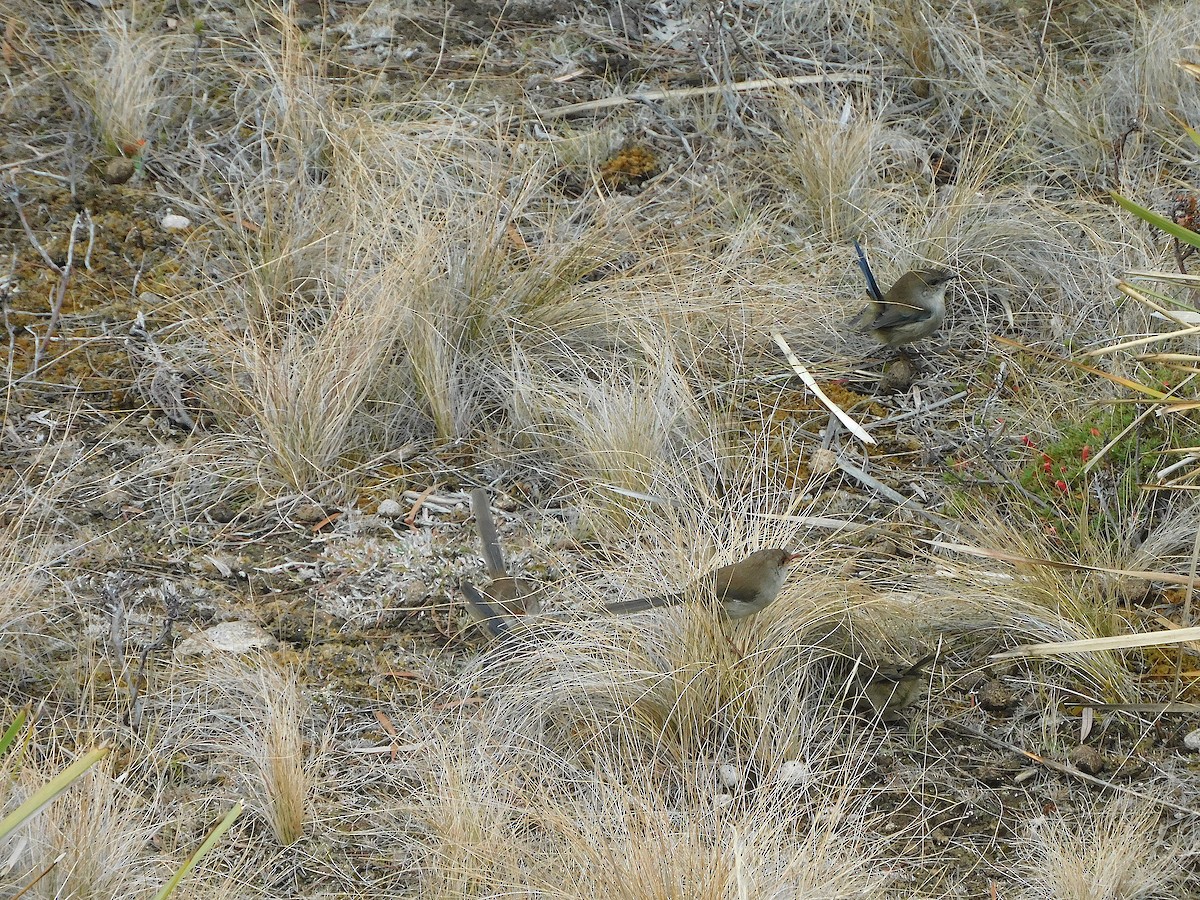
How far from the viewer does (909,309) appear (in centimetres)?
402

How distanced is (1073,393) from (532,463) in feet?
5.31

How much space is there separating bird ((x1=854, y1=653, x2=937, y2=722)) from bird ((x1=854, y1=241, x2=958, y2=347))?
1.29m

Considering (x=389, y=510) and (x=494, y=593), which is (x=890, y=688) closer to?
(x=494, y=593)

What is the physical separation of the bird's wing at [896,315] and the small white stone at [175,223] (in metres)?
2.45

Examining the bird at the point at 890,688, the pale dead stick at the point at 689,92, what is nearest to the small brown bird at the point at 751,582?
the bird at the point at 890,688

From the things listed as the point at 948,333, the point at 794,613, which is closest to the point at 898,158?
the point at 948,333

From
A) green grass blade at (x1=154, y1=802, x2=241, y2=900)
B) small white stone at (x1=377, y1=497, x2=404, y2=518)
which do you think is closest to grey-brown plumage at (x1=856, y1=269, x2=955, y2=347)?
small white stone at (x1=377, y1=497, x2=404, y2=518)

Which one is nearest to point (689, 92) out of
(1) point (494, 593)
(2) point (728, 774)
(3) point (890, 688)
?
(1) point (494, 593)

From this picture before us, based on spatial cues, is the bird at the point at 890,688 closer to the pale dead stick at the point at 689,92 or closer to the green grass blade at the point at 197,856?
the green grass blade at the point at 197,856

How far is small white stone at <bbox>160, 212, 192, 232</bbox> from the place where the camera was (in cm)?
461

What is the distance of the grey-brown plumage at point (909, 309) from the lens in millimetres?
4008

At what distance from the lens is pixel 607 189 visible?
16.0 feet

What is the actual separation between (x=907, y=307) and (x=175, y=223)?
259 cm

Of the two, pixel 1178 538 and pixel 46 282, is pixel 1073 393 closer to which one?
pixel 1178 538
